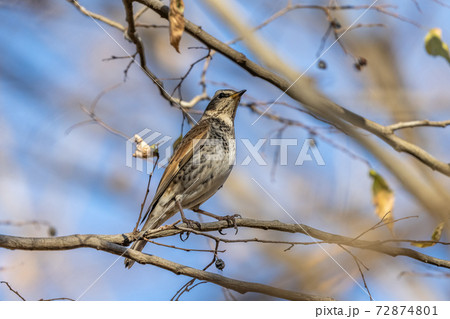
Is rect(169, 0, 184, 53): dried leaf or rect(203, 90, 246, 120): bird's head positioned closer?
rect(169, 0, 184, 53): dried leaf

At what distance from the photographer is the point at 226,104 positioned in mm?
6914

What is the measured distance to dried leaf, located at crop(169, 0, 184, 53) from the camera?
4273 millimetres

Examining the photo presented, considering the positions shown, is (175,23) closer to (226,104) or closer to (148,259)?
(148,259)

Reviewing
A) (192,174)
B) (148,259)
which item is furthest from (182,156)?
(148,259)

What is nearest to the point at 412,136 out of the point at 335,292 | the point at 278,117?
the point at 278,117

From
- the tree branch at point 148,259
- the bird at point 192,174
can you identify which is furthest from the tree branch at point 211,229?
the bird at point 192,174

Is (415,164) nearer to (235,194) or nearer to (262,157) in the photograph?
(262,157)

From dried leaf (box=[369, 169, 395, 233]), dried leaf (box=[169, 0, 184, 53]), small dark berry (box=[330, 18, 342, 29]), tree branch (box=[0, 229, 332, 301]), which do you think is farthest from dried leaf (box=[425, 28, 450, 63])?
tree branch (box=[0, 229, 332, 301])

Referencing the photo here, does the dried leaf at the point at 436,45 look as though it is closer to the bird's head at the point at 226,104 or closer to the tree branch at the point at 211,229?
the tree branch at the point at 211,229

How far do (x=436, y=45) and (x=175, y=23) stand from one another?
91.4 inches

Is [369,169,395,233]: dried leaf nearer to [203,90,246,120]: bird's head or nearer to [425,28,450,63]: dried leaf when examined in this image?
[425,28,450,63]: dried leaf

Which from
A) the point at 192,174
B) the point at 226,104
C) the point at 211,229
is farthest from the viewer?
the point at 226,104

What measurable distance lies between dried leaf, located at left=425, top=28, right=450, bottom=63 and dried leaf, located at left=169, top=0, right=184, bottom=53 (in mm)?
2192

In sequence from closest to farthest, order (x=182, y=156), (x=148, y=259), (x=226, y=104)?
1. (x=148, y=259)
2. (x=182, y=156)
3. (x=226, y=104)
